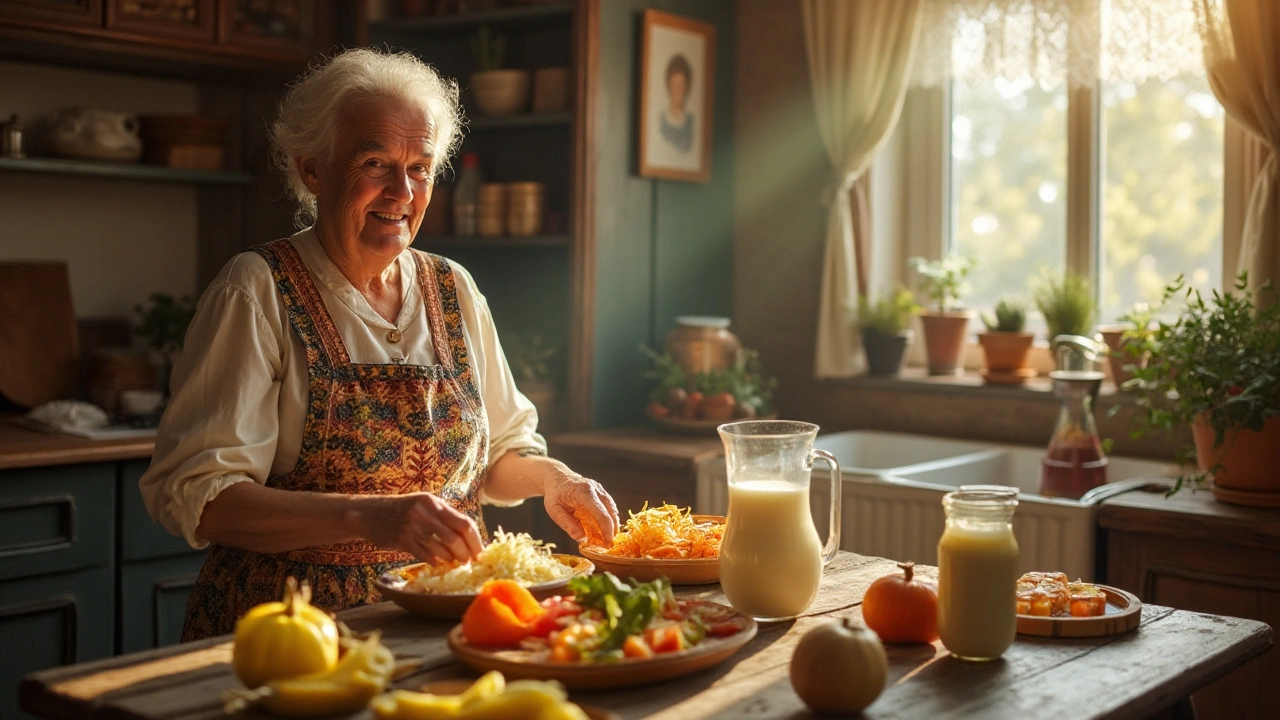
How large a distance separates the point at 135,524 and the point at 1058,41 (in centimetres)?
265

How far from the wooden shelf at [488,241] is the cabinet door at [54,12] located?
108 centimetres

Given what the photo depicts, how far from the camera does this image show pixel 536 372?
12.3 feet

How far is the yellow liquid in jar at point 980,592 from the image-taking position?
1.43 m

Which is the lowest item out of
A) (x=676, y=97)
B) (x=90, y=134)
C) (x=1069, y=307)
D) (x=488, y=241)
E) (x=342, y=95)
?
(x=1069, y=307)

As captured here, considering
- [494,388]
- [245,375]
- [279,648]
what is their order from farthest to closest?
1. [494,388]
2. [245,375]
3. [279,648]

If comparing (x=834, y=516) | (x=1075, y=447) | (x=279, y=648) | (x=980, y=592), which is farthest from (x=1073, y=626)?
(x=1075, y=447)

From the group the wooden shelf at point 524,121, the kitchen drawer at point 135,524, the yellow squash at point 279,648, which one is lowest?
the kitchen drawer at point 135,524

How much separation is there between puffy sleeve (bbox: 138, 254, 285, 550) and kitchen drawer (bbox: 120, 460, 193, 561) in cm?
126

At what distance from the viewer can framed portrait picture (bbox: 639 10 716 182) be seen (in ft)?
12.0

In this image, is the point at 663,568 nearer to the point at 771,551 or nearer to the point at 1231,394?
the point at 771,551

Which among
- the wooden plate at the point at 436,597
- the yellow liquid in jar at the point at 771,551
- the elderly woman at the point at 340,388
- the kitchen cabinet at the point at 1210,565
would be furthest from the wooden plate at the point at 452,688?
the kitchen cabinet at the point at 1210,565

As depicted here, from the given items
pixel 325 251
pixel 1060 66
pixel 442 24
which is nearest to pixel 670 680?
pixel 325 251

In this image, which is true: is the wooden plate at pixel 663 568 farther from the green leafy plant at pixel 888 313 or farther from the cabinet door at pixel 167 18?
the cabinet door at pixel 167 18

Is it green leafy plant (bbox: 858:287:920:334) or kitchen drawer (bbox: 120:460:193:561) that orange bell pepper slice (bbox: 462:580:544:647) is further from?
green leafy plant (bbox: 858:287:920:334)
